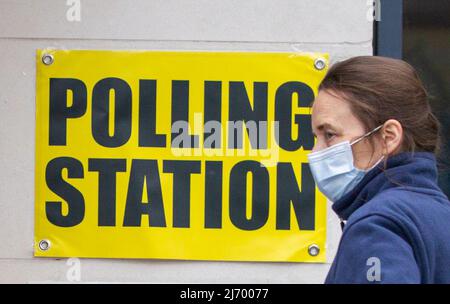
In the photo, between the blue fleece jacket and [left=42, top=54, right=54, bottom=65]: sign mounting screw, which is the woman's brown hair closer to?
the blue fleece jacket

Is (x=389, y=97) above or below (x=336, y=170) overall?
above

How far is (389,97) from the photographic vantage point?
7.24 ft

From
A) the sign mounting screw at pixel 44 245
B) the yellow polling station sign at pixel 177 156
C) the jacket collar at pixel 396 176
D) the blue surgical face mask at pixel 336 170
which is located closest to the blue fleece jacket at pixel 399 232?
the jacket collar at pixel 396 176

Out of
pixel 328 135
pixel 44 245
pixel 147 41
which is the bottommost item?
pixel 44 245

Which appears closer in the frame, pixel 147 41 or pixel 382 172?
pixel 382 172

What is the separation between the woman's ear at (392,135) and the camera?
2207 mm

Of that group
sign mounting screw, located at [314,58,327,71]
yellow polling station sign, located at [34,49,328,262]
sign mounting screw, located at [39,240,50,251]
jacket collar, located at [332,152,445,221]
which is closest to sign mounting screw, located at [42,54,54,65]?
yellow polling station sign, located at [34,49,328,262]

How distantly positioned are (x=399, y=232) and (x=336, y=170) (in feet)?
1.46

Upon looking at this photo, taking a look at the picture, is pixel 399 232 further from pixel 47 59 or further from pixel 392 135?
pixel 47 59

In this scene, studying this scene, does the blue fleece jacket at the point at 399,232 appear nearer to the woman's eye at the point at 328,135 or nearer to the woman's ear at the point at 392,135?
the woman's ear at the point at 392,135

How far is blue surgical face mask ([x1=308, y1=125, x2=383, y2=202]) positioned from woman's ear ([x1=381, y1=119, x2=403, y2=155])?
0.02 m

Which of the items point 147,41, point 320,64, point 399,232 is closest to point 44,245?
point 147,41
